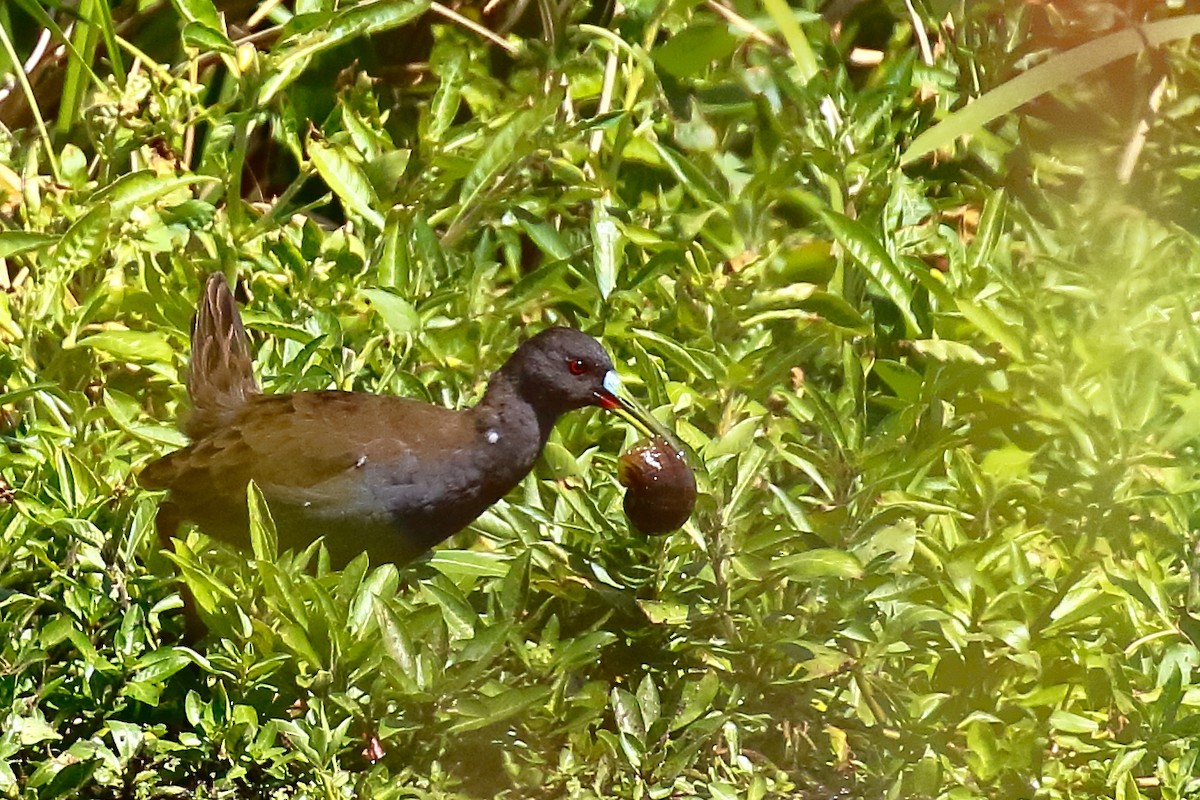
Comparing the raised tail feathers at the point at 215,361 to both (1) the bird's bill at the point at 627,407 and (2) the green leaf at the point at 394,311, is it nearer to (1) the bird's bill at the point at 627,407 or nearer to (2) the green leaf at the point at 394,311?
(2) the green leaf at the point at 394,311

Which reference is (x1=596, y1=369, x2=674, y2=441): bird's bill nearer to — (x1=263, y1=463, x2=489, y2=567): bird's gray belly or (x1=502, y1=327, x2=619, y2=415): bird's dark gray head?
(x1=502, y1=327, x2=619, y2=415): bird's dark gray head

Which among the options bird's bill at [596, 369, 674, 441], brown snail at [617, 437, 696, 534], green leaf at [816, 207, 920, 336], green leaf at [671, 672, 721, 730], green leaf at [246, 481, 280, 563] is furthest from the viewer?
green leaf at [816, 207, 920, 336]

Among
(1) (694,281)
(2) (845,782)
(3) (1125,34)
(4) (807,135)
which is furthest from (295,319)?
(3) (1125,34)

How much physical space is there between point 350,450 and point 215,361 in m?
0.39

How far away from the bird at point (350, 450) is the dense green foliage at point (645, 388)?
0.10 metres

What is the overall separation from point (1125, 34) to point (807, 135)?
726mm

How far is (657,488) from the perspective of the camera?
3.07 m

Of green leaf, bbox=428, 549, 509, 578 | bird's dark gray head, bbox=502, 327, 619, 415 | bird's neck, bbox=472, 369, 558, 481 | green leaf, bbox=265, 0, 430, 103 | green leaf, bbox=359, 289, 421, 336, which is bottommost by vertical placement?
green leaf, bbox=428, 549, 509, 578

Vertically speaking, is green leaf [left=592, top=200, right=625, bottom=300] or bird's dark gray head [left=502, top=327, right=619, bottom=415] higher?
green leaf [left=592, top=200, right=625, bottom=300]

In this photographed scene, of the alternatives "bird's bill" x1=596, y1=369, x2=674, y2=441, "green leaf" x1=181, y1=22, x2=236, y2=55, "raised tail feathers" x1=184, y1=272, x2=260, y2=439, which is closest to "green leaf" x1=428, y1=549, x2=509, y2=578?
"bird's bill" x1=596, y1=369, x2=674, y2=441

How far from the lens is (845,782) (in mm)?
3246

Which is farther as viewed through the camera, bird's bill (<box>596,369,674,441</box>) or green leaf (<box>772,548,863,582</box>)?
bird's bill (<box>596,369,674,441</box>)

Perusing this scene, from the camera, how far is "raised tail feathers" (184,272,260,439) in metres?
3.77

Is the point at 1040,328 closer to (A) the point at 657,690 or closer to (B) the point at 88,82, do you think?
(A) the point at 657,690
